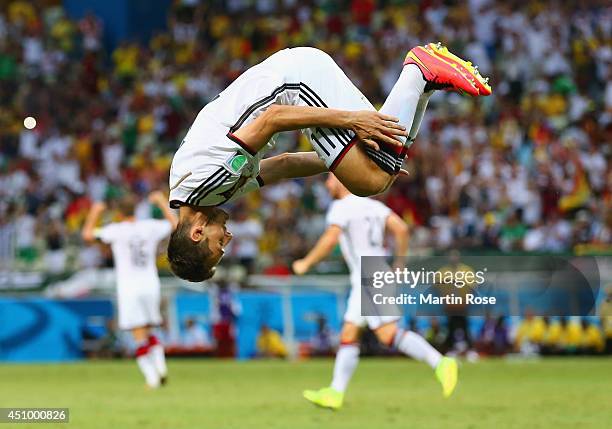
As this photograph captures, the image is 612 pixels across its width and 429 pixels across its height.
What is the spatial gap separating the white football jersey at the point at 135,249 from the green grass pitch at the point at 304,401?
1.42 m

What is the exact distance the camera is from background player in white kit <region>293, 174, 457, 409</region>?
13250mm

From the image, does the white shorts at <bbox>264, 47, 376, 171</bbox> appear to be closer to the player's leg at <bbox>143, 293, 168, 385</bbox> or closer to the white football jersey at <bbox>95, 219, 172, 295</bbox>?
the player's leg at <bbox>143, 293, 168, 385</bbox>

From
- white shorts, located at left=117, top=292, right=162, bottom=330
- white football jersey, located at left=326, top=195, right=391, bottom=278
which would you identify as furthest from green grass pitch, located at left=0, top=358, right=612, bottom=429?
white football jersey, located at left=326, top=195, right=391, bottom=278

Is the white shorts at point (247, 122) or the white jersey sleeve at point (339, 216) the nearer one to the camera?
the white shorts at point (247, 122)

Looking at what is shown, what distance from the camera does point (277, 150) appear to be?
2581cm

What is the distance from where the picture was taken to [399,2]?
28.0m

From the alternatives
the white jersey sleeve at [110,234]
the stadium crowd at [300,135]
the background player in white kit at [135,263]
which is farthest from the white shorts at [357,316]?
the stadium crowd at [300,135]

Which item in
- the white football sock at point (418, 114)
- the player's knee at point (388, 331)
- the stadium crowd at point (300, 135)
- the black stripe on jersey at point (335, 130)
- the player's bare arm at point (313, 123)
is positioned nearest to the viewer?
the player's bare arm at point (313, 123)

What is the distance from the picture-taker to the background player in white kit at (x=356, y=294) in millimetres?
13250

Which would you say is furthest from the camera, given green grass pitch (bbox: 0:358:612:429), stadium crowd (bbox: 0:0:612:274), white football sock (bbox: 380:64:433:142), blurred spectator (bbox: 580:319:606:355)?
stadium crowd (bbox: 0:0:612:274)

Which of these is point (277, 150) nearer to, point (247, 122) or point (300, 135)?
point (300, 135)

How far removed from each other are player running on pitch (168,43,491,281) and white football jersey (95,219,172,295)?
9.16 metres

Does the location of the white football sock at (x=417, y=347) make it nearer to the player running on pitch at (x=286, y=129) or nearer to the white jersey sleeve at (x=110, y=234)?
the white jersey sleeve at (x=110, y=234)

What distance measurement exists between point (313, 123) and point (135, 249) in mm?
9991
